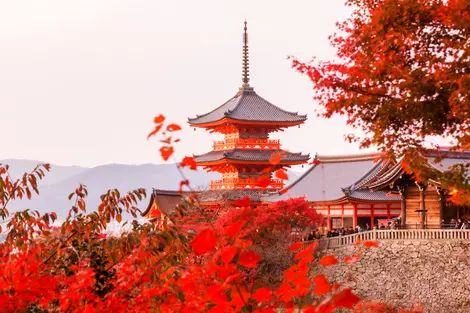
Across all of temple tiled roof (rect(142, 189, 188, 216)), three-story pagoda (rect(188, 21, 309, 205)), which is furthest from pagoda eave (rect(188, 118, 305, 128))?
temple tiled roof (rect(142, 189, 188, 216))

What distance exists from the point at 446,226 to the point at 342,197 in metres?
7.51

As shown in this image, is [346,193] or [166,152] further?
[346,193]

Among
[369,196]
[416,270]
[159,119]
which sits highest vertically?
[369,196]

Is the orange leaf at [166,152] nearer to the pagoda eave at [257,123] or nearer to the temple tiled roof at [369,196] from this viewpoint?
the temple tiled roof at [369,196]

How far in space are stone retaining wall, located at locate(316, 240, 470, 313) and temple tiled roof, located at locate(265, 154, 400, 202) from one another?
7.66 m

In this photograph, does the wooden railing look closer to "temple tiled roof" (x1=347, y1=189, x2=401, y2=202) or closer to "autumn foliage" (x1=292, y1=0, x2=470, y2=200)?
"temple tiled roof" (x1=347, y1=189, x2=401, y2=202)

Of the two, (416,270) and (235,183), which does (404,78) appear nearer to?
(416,270)

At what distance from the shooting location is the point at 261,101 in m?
44.8

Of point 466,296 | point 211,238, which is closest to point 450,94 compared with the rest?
point 211,238

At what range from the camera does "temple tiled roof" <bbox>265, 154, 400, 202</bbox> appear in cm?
3531

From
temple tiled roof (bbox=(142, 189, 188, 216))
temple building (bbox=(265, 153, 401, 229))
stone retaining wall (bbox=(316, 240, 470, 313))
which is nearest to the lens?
stone retaining wall (bbox=(316, 240, 470, 313))

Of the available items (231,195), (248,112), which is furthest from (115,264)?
(248,112)

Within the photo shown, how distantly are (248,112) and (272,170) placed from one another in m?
7.79

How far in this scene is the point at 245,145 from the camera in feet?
138
